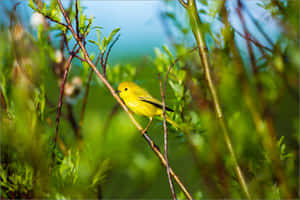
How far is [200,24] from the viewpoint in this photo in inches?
13.1

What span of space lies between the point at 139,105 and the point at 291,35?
290 mm

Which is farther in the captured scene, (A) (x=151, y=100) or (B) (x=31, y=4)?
(A) (x=151, y=100)

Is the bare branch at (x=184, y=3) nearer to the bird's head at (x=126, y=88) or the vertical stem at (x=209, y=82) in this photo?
the vertical stem at (x=209, y=82)

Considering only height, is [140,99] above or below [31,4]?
below

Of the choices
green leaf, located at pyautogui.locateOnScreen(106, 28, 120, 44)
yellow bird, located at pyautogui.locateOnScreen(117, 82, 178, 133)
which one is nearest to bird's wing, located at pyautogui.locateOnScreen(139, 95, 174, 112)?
yellow bird, located at pyautogui.locateOnScreen(117, 82, 178, 133)

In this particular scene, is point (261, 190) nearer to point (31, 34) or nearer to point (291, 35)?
point (291, 35)

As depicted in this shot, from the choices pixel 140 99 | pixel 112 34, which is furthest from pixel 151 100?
pixel 112 34

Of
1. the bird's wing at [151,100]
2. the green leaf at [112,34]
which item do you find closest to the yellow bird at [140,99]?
the bird's wing at [151,100]

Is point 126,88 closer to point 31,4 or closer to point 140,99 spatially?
point 140,99

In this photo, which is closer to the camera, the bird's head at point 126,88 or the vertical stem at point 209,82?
the vertical stem at point 209,82

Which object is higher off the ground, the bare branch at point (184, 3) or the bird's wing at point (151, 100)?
the bare branch at point (184, 3)

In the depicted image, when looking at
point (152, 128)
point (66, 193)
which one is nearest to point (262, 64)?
point (152, 128)

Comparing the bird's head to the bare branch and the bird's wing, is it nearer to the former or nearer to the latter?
the bird's wing

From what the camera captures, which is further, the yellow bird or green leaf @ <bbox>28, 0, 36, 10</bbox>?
the yellow bird
